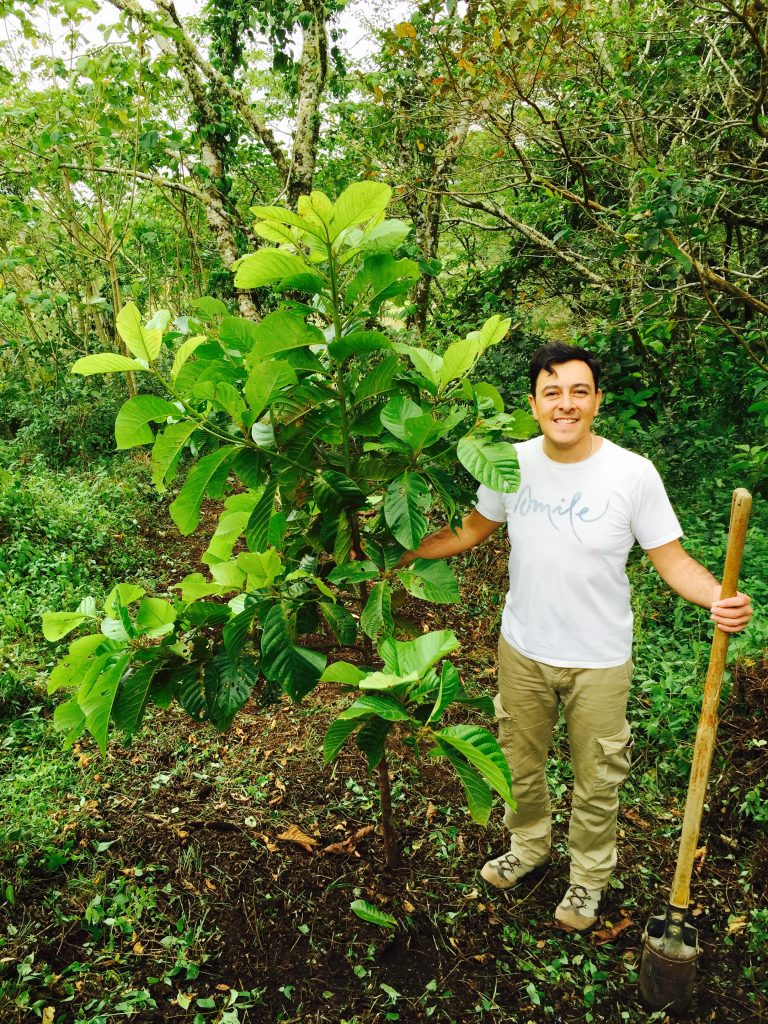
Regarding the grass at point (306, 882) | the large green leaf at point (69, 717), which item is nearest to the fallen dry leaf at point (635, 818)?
the grass at point (306, 882)

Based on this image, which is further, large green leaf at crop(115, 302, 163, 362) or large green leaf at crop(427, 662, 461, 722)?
large green leaf at crop(115, 302, 163, 362)

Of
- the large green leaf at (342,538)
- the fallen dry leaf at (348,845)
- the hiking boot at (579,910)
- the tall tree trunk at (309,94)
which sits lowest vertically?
the hiking boot at (579,910)

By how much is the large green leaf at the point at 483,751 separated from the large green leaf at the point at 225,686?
1.96ft

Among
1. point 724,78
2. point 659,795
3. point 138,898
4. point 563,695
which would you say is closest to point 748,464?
point 659,795

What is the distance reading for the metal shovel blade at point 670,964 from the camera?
74.5 inches

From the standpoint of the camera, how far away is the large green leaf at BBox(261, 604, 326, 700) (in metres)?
1.53

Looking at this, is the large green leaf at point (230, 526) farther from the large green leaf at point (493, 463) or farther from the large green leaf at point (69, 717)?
the large green leaf at point (493, 463)

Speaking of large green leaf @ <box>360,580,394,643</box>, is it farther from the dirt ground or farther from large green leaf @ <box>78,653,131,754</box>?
the dirt ground

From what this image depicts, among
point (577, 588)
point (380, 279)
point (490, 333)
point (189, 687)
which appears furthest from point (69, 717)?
point (577, 588)

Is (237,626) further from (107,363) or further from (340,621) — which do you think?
(107,363)

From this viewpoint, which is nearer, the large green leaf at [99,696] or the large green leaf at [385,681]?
the large green leaf at [385,681]

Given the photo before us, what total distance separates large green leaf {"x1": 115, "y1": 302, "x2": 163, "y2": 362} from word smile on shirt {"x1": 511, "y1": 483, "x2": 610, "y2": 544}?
1.18 meters

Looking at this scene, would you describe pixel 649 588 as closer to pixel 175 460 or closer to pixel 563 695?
pixel 563 695

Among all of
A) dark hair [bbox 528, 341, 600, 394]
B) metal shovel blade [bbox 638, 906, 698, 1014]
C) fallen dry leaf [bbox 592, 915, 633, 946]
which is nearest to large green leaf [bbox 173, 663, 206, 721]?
dark hair [bbox 528, 341, 600, 394]
